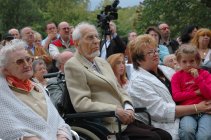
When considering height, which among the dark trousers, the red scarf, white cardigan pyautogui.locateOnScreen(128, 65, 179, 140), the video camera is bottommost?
the dark trousers

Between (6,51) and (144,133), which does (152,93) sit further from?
(6,51)

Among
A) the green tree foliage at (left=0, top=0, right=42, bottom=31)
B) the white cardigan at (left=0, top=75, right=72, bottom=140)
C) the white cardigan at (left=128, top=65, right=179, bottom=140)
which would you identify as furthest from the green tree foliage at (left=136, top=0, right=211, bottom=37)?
the white cardigan at (left=0, top=75, right=72, bottom=140)

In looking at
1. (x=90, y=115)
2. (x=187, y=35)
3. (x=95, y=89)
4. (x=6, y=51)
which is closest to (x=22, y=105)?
(x=6, y=51)

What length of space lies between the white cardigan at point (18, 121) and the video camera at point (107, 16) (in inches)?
143

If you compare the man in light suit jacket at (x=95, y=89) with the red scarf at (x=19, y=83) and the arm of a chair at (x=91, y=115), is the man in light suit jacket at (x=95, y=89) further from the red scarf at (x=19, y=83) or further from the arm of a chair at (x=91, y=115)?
the red scarf at (x=19, y=83)

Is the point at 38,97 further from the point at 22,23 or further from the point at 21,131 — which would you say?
the point at 22,23

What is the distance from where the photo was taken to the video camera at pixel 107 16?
300 inches

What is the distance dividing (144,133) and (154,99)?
0.51 metres

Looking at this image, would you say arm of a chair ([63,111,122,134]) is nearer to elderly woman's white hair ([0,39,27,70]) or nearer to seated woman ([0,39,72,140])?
seated woman ([0,39,72,140])

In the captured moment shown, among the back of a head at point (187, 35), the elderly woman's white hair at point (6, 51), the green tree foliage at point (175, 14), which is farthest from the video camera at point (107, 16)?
the green tree foliage at point (175, 14)

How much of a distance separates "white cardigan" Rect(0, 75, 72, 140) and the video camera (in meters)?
3.64

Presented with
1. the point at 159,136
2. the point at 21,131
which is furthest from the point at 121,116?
the point at 21,131

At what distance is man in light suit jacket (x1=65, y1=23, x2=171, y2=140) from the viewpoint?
4.70 m

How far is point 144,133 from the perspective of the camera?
4.70m
